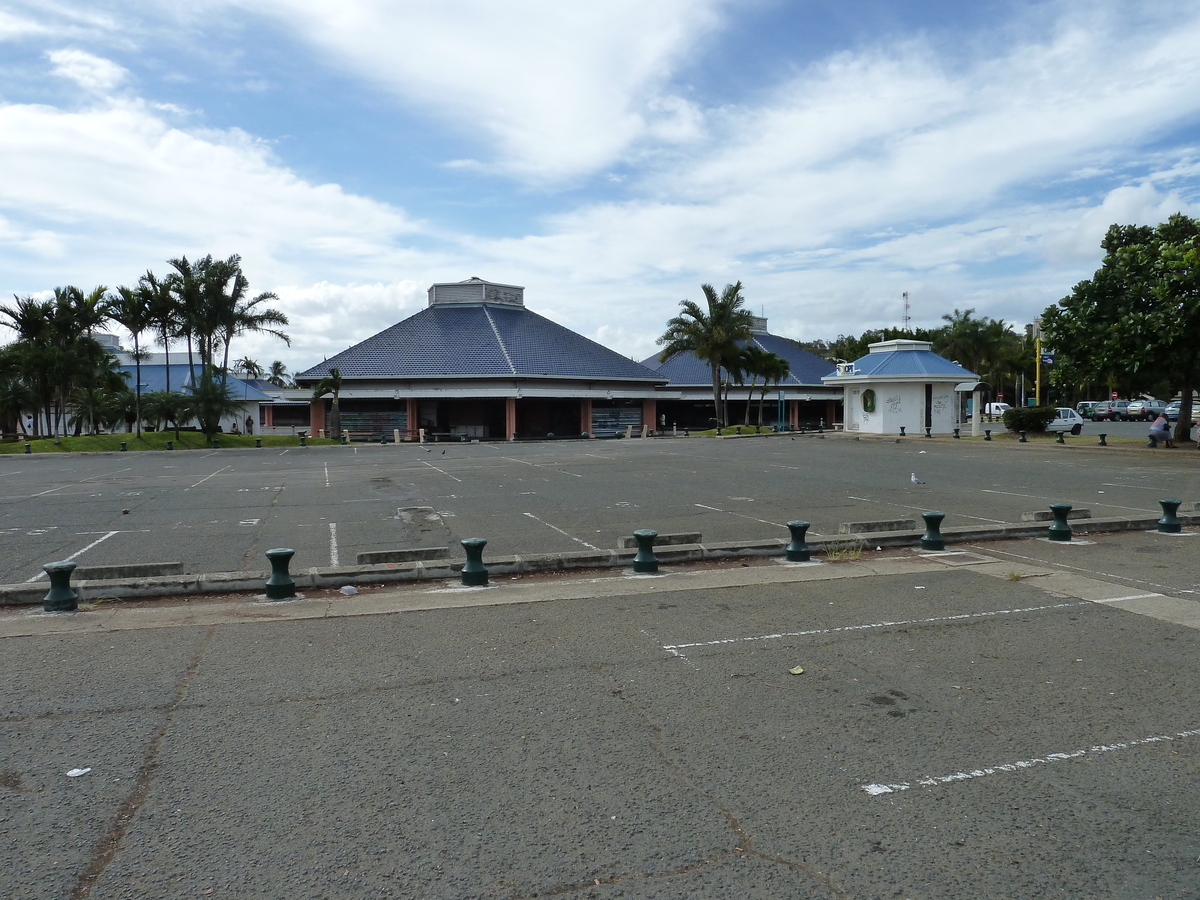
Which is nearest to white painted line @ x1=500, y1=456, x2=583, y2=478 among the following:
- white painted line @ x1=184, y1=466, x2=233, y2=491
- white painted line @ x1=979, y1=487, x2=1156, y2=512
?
white painted line @ x1=184, y1=466, x2=233, y2=491

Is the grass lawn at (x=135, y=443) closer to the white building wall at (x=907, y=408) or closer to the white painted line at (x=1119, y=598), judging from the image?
the white building wall at (x=907, y=408)

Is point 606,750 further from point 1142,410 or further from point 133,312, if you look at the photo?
point 1142,410

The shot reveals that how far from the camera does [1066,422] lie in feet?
146

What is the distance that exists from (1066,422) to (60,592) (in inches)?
1852

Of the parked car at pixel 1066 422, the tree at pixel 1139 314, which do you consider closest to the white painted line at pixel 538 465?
the tree at pixel 1139 314

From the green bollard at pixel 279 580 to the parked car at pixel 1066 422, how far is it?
4338 centimetres

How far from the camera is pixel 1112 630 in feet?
23.0

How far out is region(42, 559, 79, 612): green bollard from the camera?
25.7 feet

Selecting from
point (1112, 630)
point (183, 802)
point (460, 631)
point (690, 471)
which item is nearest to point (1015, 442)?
point (690, 471)

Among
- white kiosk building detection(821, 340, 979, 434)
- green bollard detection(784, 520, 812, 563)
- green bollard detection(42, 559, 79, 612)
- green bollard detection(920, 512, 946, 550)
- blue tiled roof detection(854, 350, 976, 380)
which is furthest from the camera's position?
blue tiled roof detection(854, 350, 976, 380)

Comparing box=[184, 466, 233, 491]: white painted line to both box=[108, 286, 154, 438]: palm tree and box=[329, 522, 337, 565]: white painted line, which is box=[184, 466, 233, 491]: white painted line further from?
box=[108, 286, 154, 438]: palm tree

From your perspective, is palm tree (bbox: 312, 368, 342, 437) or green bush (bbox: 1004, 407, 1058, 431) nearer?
green bush (bbox: 1004, 407, 1058, 431)

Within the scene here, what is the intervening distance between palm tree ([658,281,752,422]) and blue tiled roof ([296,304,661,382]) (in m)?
5.02

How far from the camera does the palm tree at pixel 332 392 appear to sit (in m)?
51.5
